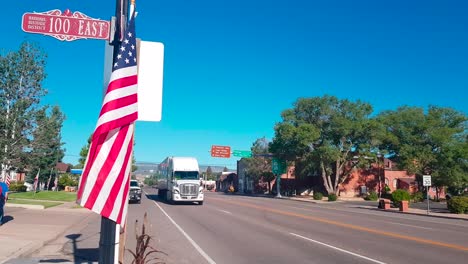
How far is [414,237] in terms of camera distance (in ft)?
51.0

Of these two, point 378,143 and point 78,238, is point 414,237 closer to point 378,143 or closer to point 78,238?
point 78,238

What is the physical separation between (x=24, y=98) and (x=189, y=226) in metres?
15.9

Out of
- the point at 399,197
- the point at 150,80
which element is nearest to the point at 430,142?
the point at 399,197

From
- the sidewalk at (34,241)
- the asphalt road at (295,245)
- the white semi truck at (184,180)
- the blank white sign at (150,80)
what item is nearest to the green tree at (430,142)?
the white semi truck at (184,180)

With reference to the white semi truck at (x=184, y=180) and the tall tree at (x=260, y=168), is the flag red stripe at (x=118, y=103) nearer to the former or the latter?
the white semi truck at (x=184, y=180)

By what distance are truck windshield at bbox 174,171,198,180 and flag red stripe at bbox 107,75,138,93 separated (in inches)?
1208

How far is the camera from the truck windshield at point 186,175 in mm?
34719

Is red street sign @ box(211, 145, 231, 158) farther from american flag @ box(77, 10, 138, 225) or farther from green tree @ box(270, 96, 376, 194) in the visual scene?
american flag @ box(77, 10, 138, 225)

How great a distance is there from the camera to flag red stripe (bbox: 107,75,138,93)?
4281 mm

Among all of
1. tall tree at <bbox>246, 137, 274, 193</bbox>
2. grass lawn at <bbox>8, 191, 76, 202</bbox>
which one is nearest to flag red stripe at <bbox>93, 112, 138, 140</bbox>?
grass lawn at <bbox>8, 191, 76, 202</bbox>

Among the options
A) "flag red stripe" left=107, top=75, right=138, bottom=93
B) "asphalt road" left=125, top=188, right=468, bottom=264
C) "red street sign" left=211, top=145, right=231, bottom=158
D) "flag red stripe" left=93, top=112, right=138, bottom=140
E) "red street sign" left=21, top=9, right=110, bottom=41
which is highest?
"red street sign" left=211, top=145, right=231, bottom=158

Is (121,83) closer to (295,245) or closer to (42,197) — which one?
(295,245)

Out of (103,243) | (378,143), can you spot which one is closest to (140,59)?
(103,243)

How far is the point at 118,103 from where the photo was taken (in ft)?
13.9
